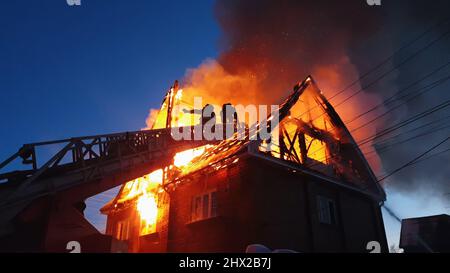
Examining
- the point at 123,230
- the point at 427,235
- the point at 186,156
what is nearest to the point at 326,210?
the point at 186,156

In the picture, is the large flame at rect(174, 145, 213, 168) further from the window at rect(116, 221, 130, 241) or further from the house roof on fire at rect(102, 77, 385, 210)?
the window at rect(116, 221, 130, 241)

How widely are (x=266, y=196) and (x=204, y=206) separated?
2815 millimetres

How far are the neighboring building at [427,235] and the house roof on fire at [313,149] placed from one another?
9888mm

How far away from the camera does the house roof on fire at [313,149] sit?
13.6 meters

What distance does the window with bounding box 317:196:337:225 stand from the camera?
13.9 meters

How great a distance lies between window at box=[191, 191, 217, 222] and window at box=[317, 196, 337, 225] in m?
4.50

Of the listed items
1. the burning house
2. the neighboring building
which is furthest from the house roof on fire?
the neighboring building

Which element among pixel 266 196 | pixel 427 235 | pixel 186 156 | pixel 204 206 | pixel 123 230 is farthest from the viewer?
pixel 427 235

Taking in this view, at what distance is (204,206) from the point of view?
1334 centimetres

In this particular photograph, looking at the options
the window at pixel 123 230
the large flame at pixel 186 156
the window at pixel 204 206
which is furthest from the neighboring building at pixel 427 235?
the window at pixel 123 230

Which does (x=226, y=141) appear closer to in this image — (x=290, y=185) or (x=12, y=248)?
(x=290, y=185)

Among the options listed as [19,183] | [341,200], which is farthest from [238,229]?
[19,183]

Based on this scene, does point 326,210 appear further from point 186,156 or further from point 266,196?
point 186,156

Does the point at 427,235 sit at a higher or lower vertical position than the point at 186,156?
lower
